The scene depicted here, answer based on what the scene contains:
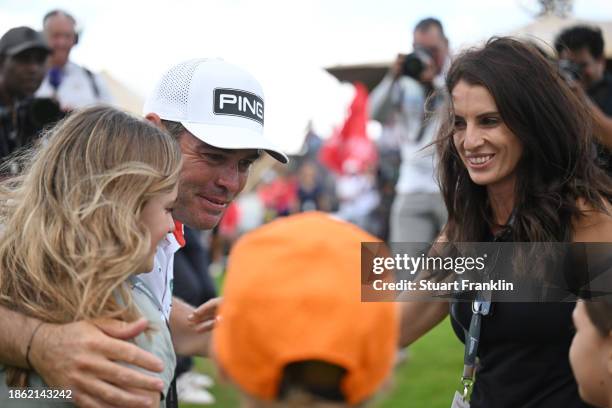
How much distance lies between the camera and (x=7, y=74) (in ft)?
13.0

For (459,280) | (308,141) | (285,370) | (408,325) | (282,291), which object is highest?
(282,291)

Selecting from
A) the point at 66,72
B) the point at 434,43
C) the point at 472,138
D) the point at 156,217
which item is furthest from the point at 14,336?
the point at 434,43

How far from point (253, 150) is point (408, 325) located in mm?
778

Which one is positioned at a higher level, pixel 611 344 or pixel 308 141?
pixel 611 344

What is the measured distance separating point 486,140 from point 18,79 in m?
2.61

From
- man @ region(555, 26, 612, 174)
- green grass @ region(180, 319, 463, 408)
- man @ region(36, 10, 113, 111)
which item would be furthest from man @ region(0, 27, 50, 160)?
man @ region(555, 26, 612, 174)

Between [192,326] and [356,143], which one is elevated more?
[192,326]

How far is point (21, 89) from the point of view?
3.98 metres

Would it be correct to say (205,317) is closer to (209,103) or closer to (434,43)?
(209,103)

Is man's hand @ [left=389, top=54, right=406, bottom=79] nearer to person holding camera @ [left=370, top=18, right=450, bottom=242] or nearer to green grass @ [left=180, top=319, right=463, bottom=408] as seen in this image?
person holding camera @ [left=370, top=18, right=450, bottom=242]

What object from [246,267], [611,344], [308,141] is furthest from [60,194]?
[308,141]

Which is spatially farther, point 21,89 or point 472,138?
point 21,89

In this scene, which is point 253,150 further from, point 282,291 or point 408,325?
point 282,291

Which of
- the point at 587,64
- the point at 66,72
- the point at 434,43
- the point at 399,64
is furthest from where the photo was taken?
the point at 434,43
